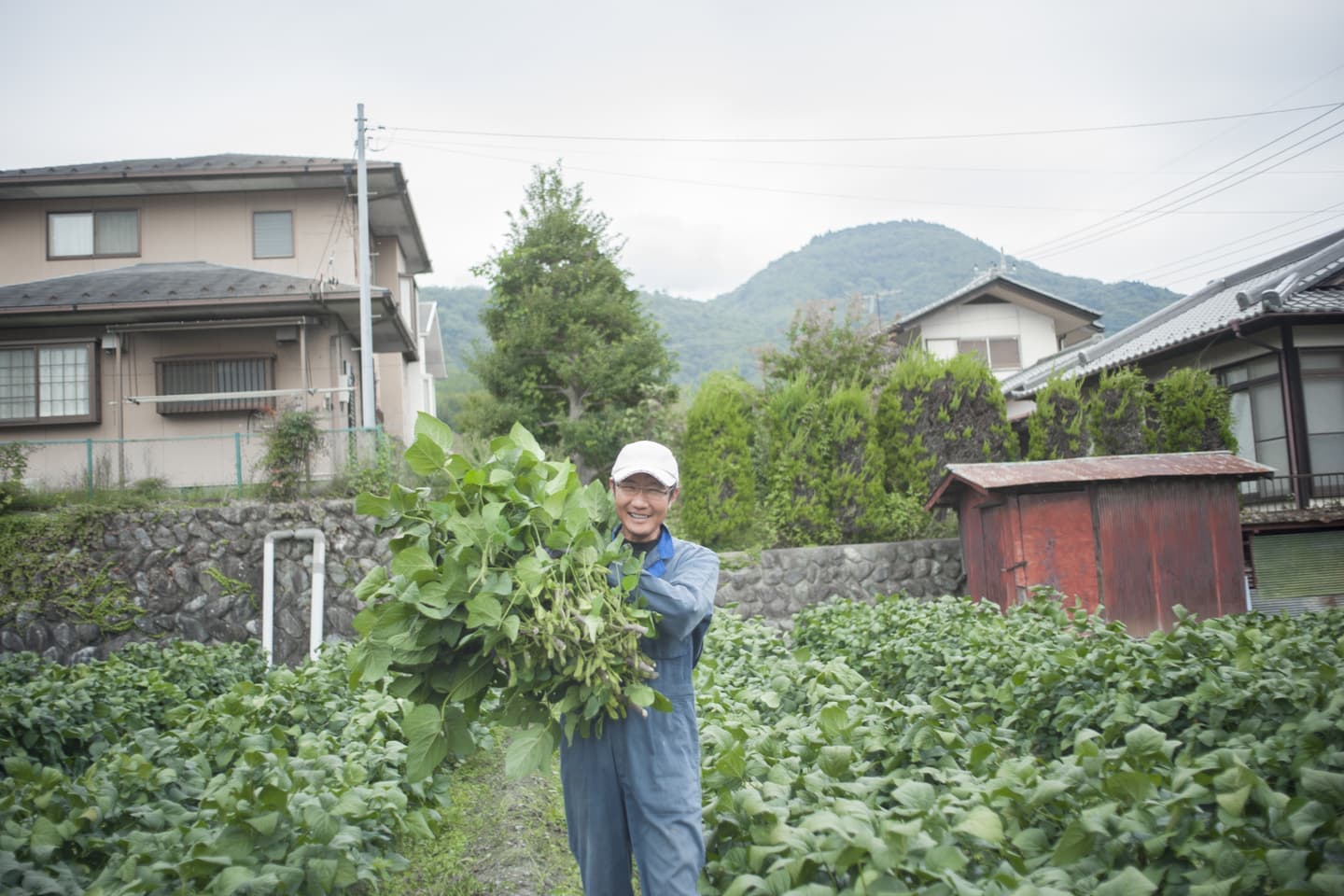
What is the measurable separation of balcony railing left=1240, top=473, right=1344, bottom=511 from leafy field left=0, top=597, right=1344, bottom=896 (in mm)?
9757

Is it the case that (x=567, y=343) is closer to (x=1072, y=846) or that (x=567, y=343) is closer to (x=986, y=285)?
(x=986, y=285)

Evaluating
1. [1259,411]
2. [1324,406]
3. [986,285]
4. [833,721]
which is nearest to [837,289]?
[986,285]

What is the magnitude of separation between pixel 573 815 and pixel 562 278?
19.9 metres

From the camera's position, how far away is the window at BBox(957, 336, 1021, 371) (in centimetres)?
2576

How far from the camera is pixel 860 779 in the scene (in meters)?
3.29

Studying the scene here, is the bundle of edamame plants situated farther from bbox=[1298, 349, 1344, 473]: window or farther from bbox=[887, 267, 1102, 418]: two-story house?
bbox=[887, 267, 1102, 418]: two-story house

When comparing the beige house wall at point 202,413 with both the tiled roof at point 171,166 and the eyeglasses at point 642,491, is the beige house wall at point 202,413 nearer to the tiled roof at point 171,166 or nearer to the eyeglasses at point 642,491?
the tiled roof at point 171,166

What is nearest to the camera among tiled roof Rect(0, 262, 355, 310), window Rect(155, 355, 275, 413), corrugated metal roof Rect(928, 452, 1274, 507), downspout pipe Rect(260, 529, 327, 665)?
corrugated metal roof Rect(928, 452, 1274, 507)

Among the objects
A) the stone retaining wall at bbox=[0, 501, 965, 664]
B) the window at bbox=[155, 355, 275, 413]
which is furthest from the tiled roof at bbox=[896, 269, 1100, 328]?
the window at bbox=[155, 355, 275, 413]

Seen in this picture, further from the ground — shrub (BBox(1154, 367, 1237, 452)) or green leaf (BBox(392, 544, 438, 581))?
shrub (BBox(1154, 367, 1237, 452))

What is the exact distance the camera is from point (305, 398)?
1578 centimetres

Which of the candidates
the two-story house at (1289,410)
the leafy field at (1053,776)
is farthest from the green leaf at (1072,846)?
the two-story house at (1289,410)

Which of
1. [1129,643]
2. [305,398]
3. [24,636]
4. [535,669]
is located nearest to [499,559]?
[535,669]

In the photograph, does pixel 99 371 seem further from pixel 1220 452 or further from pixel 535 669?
pixel 1220 452
